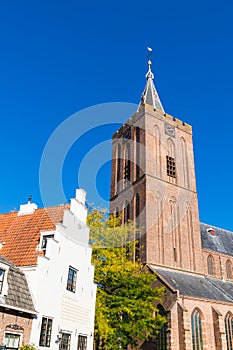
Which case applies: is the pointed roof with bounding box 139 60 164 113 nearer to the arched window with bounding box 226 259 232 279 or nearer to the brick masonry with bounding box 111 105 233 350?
the brick masonry with bounding box 111 105 233 350

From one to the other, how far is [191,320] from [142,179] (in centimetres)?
1499

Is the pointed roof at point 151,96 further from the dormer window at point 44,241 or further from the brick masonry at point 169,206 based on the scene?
the dormer window at point 44,241

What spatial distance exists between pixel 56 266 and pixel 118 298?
6.83 meters

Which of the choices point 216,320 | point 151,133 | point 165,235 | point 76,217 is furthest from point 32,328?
point 151,133

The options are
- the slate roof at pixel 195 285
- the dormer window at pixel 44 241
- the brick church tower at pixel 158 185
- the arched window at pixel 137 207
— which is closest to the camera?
the dormer window at pixel 44 241

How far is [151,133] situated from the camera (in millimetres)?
39188

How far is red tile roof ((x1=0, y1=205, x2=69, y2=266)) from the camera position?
14616mm

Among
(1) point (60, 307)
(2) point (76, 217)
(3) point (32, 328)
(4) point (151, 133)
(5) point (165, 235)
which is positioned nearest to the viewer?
(3) point (32, 328)

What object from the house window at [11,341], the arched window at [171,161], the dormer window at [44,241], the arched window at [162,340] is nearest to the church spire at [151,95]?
the arched window at [171,161]

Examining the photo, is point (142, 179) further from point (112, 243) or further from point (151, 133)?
point (112, 243)

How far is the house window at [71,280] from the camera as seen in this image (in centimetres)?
1576

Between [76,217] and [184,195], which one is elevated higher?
[184,195]

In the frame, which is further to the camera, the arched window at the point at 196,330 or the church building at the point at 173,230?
the church building at the point at 173,230

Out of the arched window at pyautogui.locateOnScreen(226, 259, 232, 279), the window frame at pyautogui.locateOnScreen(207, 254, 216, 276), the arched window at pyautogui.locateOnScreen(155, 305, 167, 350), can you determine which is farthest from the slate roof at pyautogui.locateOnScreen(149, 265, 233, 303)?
the arched window at pyautogui.locateOnScreen(226, 259, 232, 279)
